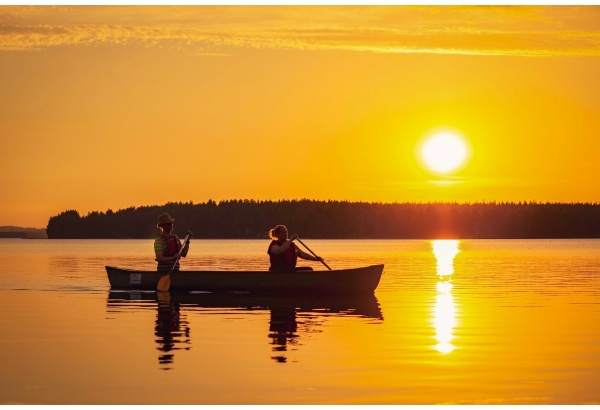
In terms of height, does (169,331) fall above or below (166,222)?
below

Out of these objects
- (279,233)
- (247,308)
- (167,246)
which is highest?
(279,233)

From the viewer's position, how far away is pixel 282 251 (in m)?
25.4

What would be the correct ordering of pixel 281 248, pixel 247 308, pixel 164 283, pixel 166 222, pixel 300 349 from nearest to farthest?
1. pixel 300 349
2. pixel 247 308
3. pixel 281 248
4. pixel 166 222
5. pixel 164 283

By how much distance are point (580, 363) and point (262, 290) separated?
39.0 feet

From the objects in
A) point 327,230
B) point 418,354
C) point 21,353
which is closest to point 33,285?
point 21,353

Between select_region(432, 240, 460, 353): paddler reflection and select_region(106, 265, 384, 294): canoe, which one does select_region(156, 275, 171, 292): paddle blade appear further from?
→ select_region(432, 240, 460, 353): paddler reflection

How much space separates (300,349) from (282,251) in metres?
9.27

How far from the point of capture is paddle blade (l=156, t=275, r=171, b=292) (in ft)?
88.1

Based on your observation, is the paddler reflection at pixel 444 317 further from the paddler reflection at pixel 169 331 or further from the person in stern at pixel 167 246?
the person in stern at pixel 167 246

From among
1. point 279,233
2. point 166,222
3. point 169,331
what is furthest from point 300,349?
point 166,222

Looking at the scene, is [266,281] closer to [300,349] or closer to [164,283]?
[164,283]

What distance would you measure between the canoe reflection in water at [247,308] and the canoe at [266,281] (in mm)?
181

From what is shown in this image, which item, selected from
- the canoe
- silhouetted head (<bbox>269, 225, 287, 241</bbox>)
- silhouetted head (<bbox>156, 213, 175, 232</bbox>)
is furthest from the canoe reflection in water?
silhouetted head (<bbox>156, 213, 175, 232</bbox>)
